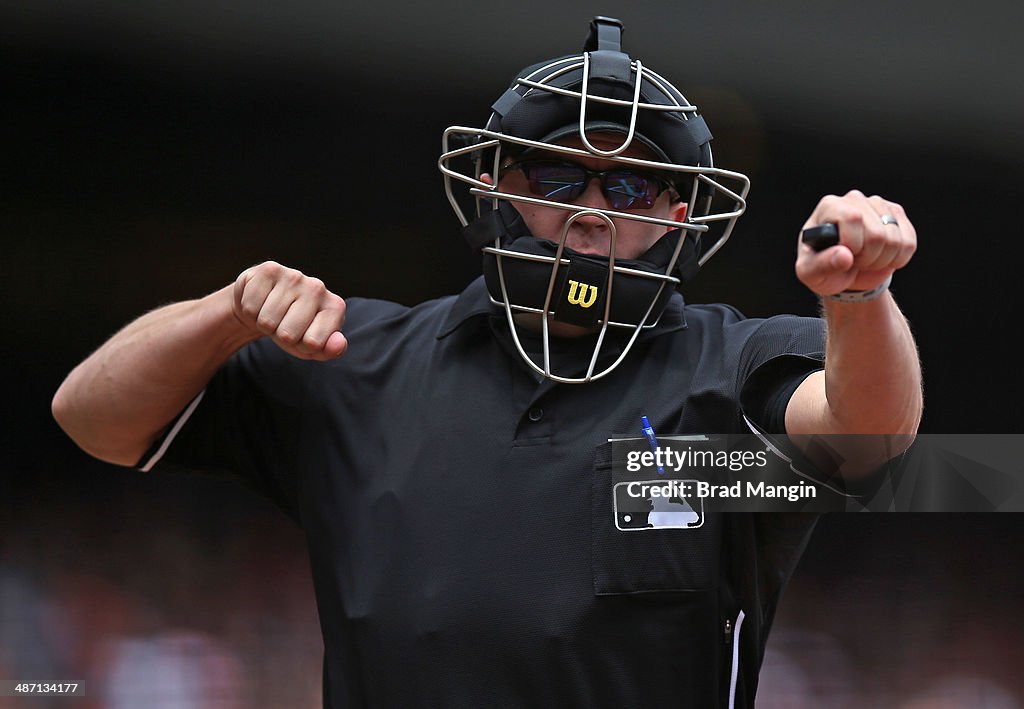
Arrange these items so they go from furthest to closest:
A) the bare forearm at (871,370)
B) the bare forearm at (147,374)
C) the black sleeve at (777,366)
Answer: the bare forearm at (147,374) < the black sleeve at (777,366) < the bare forearm at (871,370)

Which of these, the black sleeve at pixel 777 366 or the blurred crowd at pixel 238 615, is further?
the blurred crowd at pixel 238 615

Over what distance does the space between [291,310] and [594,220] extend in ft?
1.51

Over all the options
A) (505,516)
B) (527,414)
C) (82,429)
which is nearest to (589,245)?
(527,414)

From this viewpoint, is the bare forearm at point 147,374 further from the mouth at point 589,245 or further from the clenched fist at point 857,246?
the clenched fist at point 857,246

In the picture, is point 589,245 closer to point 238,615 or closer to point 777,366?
point 777,366

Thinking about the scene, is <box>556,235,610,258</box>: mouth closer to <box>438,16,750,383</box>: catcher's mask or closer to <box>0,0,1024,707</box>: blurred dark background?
<box>438,16,750,383</box>: catcher's mask

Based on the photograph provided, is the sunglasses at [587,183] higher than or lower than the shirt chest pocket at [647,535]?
higher

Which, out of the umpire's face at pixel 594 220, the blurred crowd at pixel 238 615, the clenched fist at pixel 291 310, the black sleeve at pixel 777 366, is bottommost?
the blurred crowd at pixel 238 615

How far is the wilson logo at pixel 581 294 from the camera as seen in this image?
5.50 ft

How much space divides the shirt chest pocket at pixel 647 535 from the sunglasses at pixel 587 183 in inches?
14.8

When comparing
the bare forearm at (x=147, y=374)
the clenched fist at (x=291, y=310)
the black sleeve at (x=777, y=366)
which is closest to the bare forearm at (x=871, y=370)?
the black sleeve at (x=777, y=366)

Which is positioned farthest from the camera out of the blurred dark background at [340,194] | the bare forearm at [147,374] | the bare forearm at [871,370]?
the blurred dark background at [340,194]

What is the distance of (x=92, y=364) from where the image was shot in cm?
176

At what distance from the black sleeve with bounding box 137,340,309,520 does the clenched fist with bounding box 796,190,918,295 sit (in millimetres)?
847
